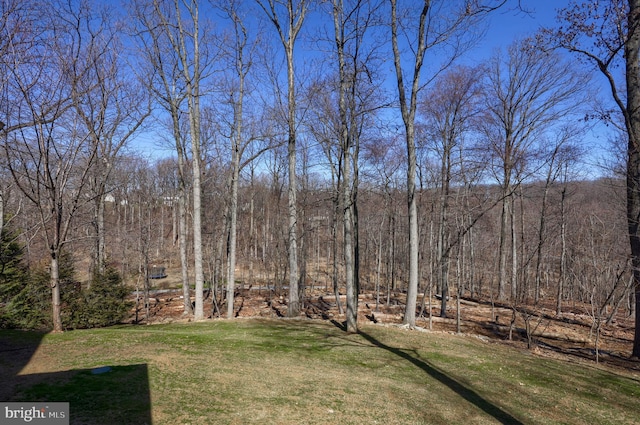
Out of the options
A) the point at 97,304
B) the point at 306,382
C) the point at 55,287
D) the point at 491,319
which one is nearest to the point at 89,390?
the point at 306,382

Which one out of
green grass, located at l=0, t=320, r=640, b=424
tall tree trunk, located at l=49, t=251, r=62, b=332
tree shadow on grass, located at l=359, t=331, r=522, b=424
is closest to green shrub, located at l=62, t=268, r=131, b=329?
tall tree trunk, located at l=49, t=251, r=62, b=332

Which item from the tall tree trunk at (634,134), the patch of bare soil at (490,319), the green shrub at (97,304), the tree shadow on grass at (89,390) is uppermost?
the tall tree trunk at (634,134)

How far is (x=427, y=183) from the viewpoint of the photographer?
1927cm

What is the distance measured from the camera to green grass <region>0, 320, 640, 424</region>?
376 centimetres

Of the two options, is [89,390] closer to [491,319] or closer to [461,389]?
[461,389]

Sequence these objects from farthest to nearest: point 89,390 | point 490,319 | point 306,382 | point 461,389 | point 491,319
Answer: point 490,319, point 491,319, point 461,389, point 306,382, point 89,390

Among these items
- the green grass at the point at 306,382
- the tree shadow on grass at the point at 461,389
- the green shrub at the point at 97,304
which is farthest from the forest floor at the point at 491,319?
the tree shadow on grass at the point at 461,389

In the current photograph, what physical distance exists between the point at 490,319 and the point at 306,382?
11.6 m

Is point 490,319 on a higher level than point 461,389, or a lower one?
lower

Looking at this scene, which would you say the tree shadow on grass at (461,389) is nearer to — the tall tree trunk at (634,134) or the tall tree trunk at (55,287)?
the tall tree trunk at (634,134)

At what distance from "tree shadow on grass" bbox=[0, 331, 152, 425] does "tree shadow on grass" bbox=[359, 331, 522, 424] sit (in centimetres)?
414

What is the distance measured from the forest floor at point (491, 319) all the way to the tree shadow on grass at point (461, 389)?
9.62 feet

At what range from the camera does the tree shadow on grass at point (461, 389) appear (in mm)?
4504

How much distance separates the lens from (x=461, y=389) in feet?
17.7
